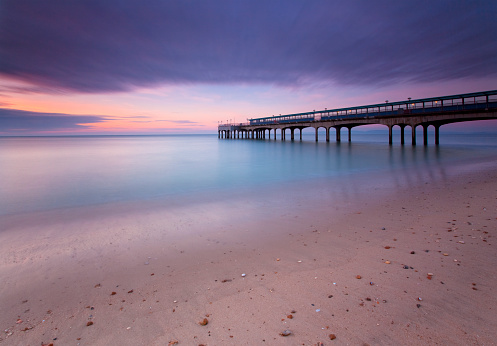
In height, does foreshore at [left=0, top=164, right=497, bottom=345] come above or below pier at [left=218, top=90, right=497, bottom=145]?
below

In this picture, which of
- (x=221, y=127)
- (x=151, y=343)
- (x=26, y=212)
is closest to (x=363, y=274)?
(x=151, y=343)

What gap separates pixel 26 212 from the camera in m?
9.89

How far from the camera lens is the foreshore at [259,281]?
10.1ft

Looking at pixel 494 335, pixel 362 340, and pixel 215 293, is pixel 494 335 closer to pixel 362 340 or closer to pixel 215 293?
pixel 362 340

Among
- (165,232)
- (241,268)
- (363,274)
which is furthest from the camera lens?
(165,232)

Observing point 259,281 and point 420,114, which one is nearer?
point 259,281

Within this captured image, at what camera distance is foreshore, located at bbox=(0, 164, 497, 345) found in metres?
3.09

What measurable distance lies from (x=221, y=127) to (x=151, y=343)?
100292 millimetres

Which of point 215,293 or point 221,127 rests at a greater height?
point 221,127

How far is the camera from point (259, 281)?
4.15 metres

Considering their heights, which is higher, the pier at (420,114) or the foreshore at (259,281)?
the pier at (420,114)

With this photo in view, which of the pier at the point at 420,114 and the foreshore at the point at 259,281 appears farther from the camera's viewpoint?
the pier at the point at 420,114

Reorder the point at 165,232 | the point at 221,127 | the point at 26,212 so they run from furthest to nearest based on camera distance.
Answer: the point at 221,127 → the point at 26,212 → the point at 165,232

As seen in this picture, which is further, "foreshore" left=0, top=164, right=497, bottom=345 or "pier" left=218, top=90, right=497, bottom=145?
"pier" left=218, top=90, right=497, bottom=145
